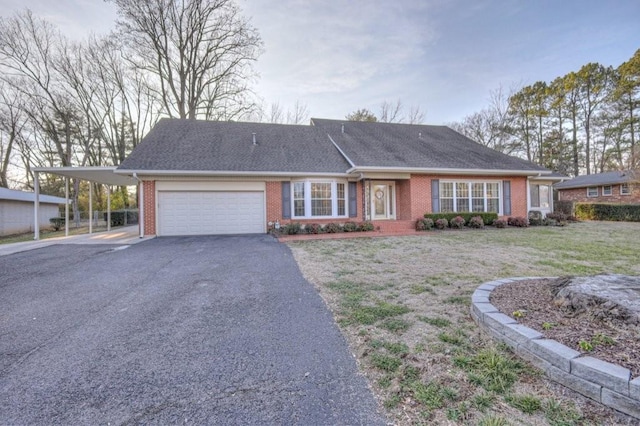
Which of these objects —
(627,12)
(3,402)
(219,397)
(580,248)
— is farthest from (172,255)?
(627,12)

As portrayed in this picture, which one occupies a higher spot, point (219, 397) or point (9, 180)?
point (9, 180)

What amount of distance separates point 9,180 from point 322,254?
105 ft

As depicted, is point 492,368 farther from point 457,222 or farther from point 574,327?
point 457,222

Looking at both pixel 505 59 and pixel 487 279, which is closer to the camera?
pixel 487 279

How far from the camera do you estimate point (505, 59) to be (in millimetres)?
13648

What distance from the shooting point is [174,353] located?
260 centimetres

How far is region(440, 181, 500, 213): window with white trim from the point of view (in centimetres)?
1320

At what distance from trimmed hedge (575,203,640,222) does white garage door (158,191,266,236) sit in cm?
2057

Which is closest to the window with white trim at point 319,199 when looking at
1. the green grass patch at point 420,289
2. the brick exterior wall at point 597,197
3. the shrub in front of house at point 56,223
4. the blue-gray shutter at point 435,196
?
the blue-gray shutter at point 435,196

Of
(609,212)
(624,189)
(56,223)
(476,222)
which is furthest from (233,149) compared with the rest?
(624,189)

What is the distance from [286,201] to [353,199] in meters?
3.08

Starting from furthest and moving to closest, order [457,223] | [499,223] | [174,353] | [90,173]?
[499,223] → [457,223] → [90,173] → [174,353]

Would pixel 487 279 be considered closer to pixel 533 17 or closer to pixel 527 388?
pixel 527 388

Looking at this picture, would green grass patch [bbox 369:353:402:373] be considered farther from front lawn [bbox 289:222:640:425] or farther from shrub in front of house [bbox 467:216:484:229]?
shrub in front of house [bbox 467:216:484:229]
